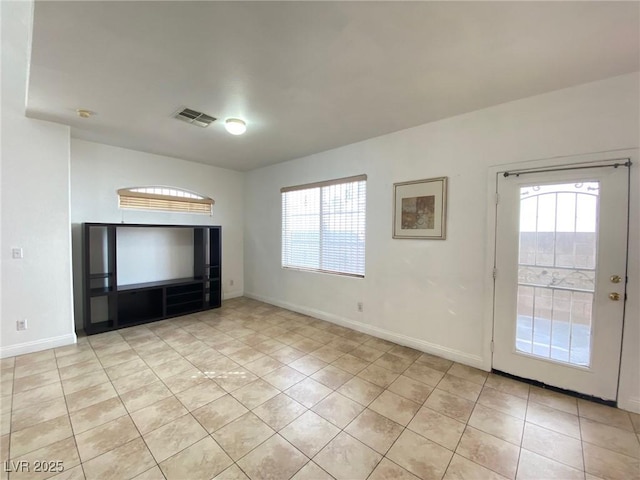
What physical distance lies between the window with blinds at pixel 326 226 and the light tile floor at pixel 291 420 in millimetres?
1404

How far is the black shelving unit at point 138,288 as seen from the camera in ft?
12.1

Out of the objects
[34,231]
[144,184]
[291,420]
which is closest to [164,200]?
[144,184]

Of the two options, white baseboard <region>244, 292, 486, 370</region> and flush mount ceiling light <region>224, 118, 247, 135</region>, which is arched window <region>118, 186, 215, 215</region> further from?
white baseboard <region>244, 292, 486, 370</region>

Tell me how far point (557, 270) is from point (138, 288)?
17.1 ft

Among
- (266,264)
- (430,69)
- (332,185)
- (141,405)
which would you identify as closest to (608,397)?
(430,69)

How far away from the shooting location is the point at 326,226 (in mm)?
4203

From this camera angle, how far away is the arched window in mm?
4145

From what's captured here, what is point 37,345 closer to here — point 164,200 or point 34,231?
point 34,231

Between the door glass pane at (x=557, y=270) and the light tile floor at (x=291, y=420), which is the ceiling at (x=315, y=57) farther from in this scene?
the light tile floor at (x=291, y=420)

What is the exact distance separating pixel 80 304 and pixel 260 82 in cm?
405

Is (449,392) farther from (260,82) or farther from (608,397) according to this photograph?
(260,82)

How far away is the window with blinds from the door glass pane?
186 cm

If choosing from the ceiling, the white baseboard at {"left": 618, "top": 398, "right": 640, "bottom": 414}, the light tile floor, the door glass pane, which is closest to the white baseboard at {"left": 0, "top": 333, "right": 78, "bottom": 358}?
the light tile floor

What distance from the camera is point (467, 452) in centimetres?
171
